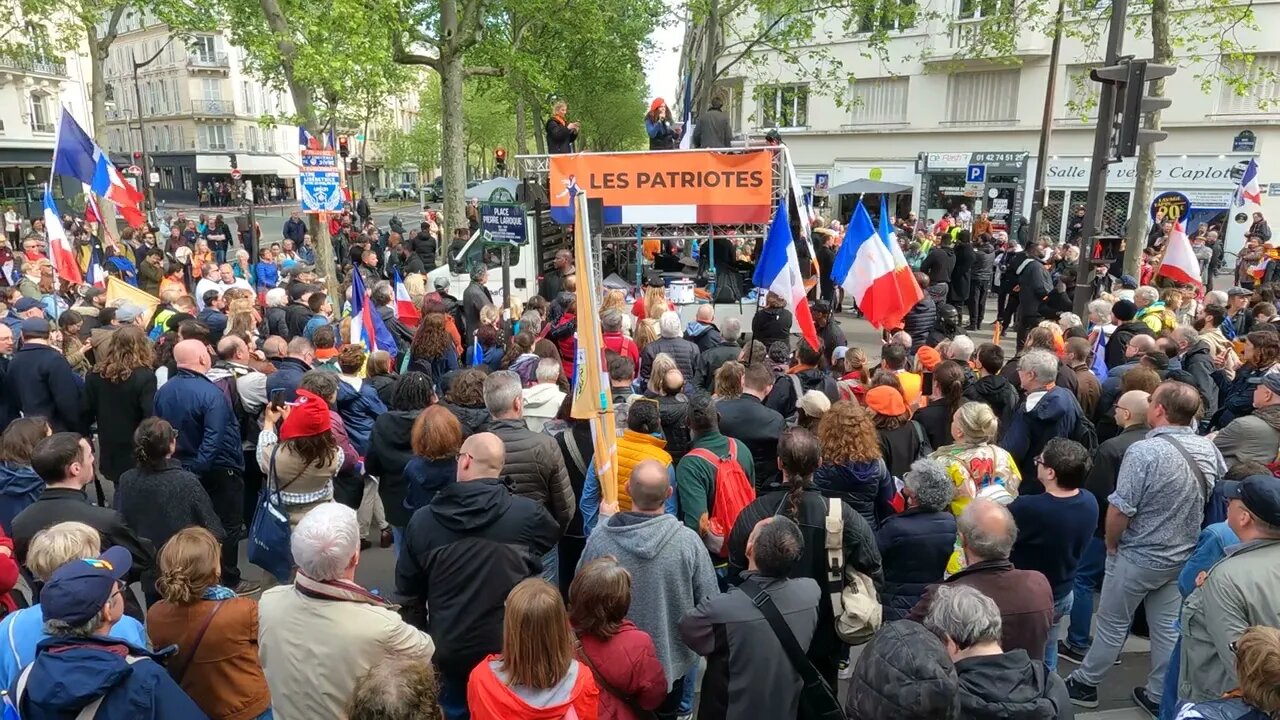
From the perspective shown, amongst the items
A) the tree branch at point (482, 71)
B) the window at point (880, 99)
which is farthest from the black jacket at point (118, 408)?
the window at point (880, 99)

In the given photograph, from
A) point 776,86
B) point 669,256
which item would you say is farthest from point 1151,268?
point 776,86

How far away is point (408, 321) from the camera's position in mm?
9672

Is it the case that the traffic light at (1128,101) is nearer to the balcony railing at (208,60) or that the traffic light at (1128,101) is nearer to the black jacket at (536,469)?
the black jacket at (536,469)

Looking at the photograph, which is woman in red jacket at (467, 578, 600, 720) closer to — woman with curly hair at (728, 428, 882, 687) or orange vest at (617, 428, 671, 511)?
woman with curly hair at (728, 428, 882, 687)

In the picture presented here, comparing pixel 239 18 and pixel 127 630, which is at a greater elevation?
pixel 239 18

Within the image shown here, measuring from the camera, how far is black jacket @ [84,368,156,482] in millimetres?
5867

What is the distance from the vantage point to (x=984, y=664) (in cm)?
268

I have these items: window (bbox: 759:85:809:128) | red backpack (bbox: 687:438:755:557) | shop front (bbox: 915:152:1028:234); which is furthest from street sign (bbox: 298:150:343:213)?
window (bbox: 759:85:809:128)

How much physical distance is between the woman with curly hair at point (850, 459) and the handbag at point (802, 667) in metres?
1.25

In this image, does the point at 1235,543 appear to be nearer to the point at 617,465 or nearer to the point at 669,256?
the point at 617,465

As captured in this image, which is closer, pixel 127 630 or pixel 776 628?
pixel 127 630

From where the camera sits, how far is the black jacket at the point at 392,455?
5.18 metres

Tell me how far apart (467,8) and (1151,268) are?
1535 centimetres

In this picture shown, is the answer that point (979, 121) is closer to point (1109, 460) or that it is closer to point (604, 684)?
point (1109, 460)
